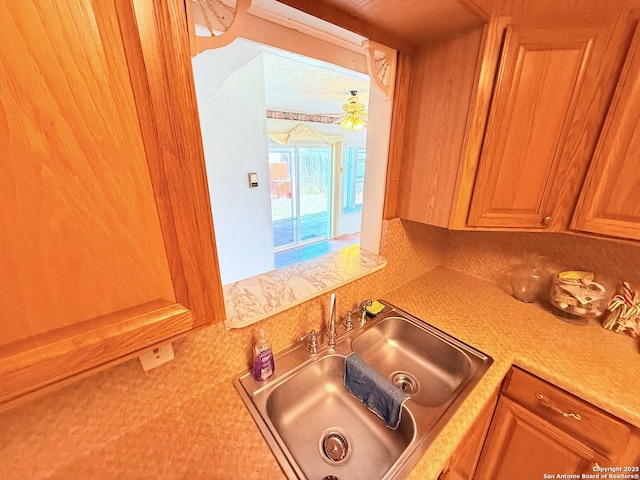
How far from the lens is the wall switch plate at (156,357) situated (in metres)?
0.70

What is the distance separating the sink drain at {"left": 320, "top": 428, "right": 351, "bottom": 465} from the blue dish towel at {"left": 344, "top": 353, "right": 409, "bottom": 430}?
130mm

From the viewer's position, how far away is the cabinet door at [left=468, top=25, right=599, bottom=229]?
2.68 feet

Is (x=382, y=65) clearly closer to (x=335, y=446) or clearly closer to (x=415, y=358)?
(x=415, y=358)

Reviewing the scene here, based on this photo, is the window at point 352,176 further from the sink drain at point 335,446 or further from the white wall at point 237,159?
the sink drain at point 335,446

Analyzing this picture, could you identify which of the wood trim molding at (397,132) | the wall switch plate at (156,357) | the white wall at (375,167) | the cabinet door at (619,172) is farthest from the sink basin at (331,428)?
the cabinet door at (619,172)

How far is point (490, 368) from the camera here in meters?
0.90

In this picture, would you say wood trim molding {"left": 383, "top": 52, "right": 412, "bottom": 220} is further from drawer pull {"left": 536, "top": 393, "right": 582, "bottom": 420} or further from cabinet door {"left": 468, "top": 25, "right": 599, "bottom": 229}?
drawer pull {"left": 536, "top": 393, "right": 582, "bottom": 420}

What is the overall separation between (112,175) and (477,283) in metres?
1.68

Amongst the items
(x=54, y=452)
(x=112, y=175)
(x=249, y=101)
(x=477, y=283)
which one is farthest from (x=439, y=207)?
(x=249, y=101)

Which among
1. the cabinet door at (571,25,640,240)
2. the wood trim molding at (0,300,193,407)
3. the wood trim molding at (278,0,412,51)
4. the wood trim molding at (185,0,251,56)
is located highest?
the wood trim molding at (278,0,412,51)

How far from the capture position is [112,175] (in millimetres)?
381

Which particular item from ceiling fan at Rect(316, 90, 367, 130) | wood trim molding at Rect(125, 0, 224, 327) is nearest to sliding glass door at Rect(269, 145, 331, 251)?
ceiling fan at Rect(316, 90, 367, 130)

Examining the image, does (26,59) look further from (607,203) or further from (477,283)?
(477,283)

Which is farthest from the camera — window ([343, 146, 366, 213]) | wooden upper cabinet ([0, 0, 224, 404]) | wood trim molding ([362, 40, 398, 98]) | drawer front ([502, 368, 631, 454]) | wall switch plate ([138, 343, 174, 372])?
window ([343, 146, 366, 213])
